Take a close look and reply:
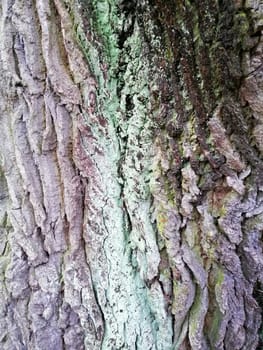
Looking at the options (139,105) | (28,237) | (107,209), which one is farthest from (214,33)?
(28,237)

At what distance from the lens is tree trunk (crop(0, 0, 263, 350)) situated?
72 cm

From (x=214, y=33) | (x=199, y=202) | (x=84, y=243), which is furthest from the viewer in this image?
(x=84, y=243)

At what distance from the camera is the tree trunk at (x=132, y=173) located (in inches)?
28.3

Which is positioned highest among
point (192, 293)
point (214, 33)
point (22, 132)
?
point (214, 33)

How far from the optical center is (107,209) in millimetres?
878

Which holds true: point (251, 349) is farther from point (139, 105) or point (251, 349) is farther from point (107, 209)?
point (139, 105)

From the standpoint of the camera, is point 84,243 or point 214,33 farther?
point 84,243

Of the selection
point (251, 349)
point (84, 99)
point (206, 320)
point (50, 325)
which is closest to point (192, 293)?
point (206, 320)

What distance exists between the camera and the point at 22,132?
0.85 m

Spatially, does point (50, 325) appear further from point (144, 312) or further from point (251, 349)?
point (251, 349)

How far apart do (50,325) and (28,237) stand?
0.23 meters

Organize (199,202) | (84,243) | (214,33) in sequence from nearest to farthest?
(214,33) < (199,202) < (84,243)

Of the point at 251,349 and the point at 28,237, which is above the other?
the point at 28,237

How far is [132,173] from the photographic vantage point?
0.86 m
